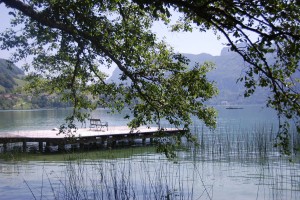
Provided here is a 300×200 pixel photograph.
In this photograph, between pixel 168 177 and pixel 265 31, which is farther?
pixel 168 177

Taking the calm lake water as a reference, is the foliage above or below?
above

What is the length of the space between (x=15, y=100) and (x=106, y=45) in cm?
19190

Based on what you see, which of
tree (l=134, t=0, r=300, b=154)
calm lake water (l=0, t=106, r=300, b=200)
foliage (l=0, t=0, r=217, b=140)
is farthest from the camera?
calm lake water (l=0, t=106, r=300, b=200)

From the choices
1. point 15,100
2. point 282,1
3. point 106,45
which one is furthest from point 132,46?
point 15,100

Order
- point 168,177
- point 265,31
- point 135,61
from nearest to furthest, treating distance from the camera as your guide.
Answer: point 265,31 < point 135,61 < point 168,177

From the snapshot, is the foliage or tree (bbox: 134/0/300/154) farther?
the foliage

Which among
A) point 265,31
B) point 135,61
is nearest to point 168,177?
point 135,61

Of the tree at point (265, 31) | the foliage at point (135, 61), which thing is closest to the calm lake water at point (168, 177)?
the foliage at point (135, 61)

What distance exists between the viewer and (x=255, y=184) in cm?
1285

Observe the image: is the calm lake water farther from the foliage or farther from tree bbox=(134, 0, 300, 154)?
tree bbox=(134, 0, 300, 154)

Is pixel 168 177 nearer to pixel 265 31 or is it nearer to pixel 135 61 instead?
pixel 135 61

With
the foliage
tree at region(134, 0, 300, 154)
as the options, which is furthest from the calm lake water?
tree at region(134, 0, 300, 154)

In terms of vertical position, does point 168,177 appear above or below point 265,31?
below

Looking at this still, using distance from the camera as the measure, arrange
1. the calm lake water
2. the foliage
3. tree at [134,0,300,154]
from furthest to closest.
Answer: the calm lake water
the foliage
tree at [134,0,300,154]
